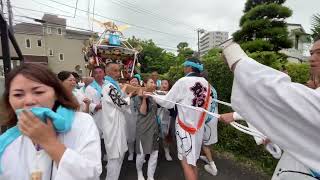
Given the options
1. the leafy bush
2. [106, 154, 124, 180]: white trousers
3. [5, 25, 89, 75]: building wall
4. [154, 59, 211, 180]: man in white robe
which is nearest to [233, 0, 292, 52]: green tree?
the leafy bush

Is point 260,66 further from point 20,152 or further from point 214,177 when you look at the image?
point 214,177

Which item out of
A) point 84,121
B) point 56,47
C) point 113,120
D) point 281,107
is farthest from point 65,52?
point 281,107

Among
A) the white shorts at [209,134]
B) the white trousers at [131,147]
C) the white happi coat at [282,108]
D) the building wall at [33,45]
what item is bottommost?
the white trousers at [131,147]

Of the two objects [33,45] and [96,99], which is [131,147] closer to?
[96,99]

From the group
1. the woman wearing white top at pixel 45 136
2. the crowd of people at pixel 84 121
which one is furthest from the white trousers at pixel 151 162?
the woman wearing white top at pixel 45 136

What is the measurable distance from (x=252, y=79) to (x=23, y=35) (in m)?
43.7

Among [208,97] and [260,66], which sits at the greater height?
[260,66]

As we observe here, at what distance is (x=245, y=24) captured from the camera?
45.9 feet

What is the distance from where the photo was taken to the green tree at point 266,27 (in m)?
13.6

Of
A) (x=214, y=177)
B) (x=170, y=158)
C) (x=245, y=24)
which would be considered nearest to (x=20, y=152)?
(x=214, y=177)

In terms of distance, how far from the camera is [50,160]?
1.40 meters

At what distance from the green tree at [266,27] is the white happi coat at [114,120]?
397 inches

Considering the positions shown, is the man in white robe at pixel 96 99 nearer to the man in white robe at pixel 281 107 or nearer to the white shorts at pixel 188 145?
the white shorts at pixel 188 145

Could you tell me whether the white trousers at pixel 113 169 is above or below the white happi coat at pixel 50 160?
below
